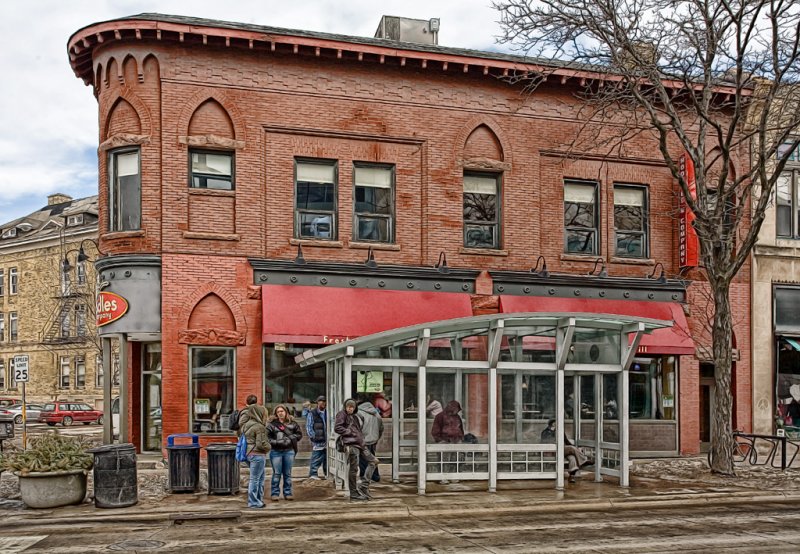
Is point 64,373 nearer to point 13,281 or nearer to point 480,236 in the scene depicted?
point 13,281

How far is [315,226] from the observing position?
21.6 m

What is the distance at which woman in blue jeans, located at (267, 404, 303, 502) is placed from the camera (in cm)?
1518

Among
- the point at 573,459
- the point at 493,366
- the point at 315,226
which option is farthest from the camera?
the point at 315,226

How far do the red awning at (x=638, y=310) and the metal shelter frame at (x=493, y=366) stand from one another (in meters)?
4.90

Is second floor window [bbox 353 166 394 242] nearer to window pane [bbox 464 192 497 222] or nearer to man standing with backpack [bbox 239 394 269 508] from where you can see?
window pane [bbox 464 192 497 222]

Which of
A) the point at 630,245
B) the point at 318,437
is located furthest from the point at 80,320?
the point at 318,437

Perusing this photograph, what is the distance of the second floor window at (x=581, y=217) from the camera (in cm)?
2375

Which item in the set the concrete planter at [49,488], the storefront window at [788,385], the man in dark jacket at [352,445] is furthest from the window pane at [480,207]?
the concrete planter at [49,488]

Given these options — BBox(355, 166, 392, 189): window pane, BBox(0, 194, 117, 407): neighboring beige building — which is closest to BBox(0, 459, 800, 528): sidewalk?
BBox(355, 166, 392, 189): window pane

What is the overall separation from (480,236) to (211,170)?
6.98 metres

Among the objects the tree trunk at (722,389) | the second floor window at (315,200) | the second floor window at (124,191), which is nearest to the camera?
the tree trunk at (722,389)

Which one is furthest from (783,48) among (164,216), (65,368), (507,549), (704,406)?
(65,368)

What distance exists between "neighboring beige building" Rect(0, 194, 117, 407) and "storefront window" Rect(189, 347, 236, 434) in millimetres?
37926

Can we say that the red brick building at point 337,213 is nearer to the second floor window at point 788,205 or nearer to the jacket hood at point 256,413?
the second floor window at point 788,205
